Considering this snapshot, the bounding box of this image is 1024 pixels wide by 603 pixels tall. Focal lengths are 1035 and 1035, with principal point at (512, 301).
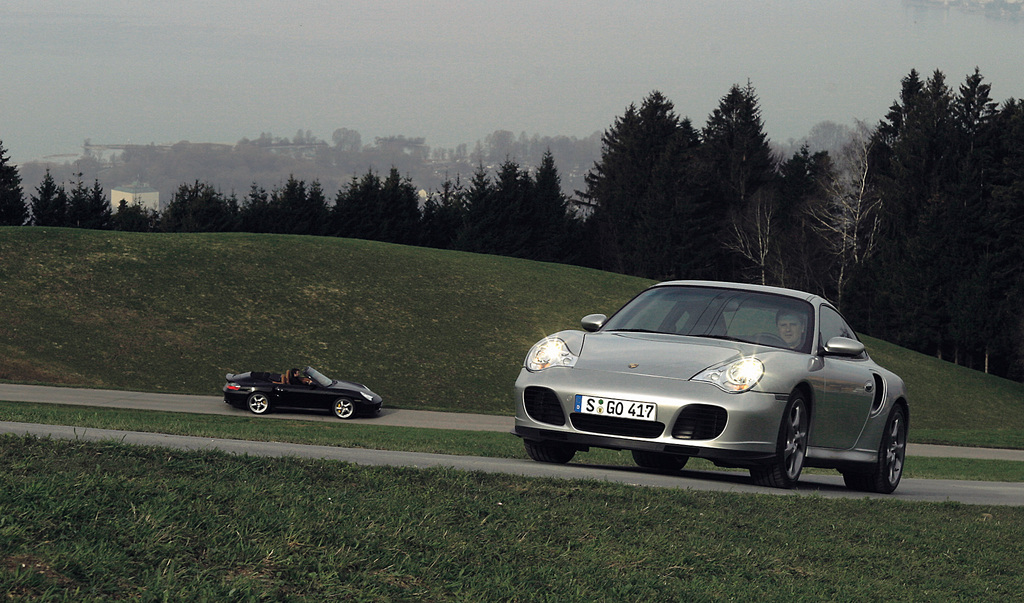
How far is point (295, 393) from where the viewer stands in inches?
1113

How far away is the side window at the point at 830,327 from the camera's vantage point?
9.79 metres

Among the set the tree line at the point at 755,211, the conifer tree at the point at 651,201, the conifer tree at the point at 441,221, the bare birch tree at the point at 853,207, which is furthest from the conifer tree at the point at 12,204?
the bare birch tree at the point at 853,207

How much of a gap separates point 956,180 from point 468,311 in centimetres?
4427

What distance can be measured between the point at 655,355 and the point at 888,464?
3602mm

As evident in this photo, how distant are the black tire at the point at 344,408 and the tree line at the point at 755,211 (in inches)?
2163

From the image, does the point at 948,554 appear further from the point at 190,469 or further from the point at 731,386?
the point at 190,469

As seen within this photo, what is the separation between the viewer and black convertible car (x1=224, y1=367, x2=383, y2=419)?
27969mm

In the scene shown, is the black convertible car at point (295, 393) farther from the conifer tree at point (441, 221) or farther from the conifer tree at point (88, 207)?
the conifer tree at point (441, 221)

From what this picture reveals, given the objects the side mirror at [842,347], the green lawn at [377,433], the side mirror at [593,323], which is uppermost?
the side mirror at [593,323]

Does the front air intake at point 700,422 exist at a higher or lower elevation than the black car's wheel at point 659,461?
higher

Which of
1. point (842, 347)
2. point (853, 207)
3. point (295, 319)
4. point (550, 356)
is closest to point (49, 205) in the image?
point (295, 319)

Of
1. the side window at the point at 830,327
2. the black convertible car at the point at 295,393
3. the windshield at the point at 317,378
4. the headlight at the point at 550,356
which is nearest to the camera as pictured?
the headlight at the point at 550,356

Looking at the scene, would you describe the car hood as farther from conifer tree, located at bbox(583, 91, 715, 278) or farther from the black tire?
conifer tree, located at bbox(583, 91, 715, 278)

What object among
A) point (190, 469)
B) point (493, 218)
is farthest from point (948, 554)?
point (493, 218)
